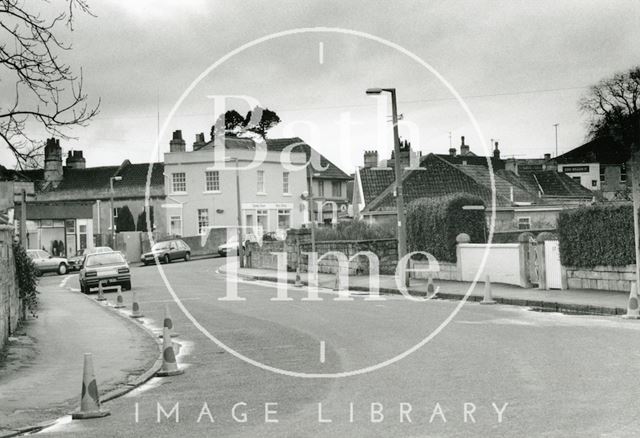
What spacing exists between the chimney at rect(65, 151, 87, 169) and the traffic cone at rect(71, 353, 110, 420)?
3333 inches

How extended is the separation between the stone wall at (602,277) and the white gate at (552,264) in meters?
0.44

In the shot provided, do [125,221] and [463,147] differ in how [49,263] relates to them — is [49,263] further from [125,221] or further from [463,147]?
[463,147]

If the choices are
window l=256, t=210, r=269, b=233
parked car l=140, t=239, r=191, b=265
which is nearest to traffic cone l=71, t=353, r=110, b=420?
parked car l=140, t=239, r=191, b=265

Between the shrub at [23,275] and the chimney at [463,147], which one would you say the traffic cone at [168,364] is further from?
the chimney at [463,147]

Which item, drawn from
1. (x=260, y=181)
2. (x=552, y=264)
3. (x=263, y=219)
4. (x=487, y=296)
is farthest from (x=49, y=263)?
(x=487, y=296)

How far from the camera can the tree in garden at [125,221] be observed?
77.5 meters

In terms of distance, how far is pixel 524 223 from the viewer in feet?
190

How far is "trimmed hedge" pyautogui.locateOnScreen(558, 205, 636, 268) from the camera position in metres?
23.5

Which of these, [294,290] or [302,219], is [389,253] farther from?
[302,219]

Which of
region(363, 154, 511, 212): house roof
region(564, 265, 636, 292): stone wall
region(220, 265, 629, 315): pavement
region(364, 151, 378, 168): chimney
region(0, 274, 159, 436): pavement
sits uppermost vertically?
region(364, 151, 378, 168): chimney

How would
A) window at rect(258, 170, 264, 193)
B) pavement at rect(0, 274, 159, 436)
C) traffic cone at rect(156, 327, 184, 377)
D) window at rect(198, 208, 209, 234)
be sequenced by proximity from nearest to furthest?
pavement at rect(0, 274, 159, 436) < traffic cone at rect(156, 327, 184, 377) < window at rect(198, 208, 209, 234) < window at rect(258, 170, 264, 193)

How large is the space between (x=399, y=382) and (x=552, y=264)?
650 inches

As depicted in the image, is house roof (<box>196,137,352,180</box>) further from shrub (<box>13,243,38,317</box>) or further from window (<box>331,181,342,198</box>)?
shrub (<box>13,243,38,317</box>)

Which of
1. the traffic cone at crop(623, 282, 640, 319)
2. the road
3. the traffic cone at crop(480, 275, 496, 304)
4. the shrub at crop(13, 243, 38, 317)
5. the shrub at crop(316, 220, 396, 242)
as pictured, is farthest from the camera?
the shrub at crop(316, 220, 396, 242)
